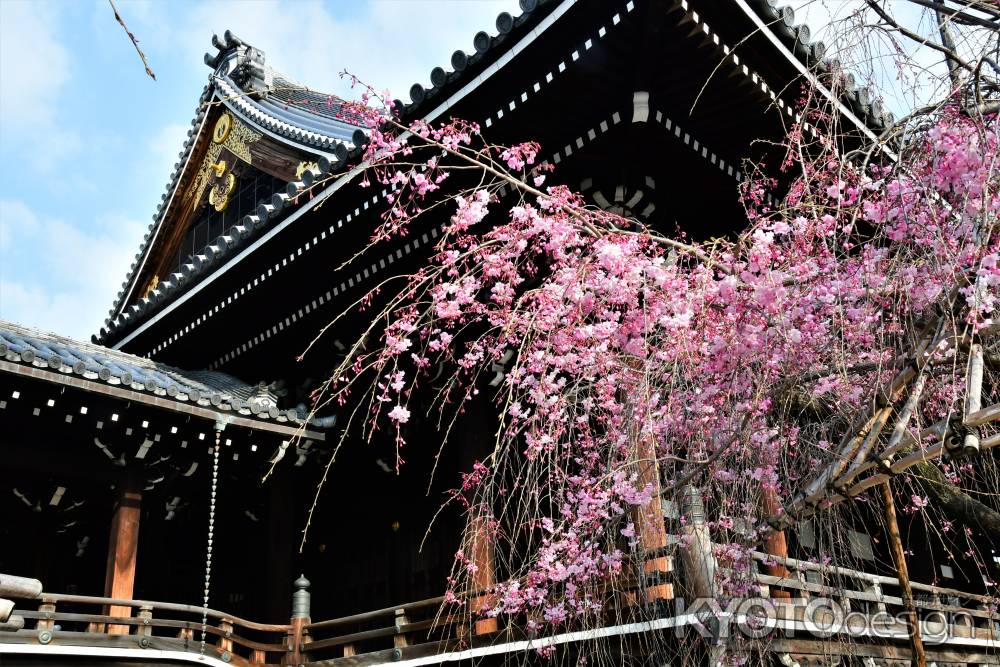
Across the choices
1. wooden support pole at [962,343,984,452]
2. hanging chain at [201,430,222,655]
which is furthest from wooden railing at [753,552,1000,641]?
hanging chain at [201,430,222,655]

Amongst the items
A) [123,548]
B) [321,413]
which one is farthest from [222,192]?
[123,548]

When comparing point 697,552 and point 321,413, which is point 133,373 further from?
point 697,552

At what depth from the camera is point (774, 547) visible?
6824 millimetres

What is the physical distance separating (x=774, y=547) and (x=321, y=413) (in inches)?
186

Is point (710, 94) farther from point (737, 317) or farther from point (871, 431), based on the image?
point (871, 431)

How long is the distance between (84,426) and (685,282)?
582 centimetres

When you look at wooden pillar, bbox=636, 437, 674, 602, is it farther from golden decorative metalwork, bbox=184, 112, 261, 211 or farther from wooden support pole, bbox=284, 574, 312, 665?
golden decorative metalwork, bbox=184, 112, 261, 211

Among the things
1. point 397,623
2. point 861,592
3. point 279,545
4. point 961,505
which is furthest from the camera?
A: point 279,545

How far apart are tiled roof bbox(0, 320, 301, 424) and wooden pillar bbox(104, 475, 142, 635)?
106cm

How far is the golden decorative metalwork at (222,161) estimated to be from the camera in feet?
41.5

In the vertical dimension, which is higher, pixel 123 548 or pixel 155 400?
pixel 155 400

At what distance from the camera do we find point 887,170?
4223mm

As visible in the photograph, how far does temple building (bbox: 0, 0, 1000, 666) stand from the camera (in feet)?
21.3

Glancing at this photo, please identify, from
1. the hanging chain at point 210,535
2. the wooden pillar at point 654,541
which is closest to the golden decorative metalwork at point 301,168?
the hanging chain at point 210,535
